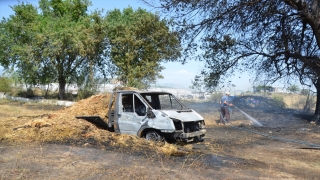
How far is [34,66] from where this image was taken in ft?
91.5

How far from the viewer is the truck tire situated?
898 cm

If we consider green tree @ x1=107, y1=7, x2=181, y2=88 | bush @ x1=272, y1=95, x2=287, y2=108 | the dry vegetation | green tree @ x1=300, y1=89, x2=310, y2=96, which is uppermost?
green tree @ x1=107, y1=7, x2=181, y2=88

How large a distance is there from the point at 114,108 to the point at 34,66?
67.0 ft

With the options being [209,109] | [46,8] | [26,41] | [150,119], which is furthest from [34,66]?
[150,119]

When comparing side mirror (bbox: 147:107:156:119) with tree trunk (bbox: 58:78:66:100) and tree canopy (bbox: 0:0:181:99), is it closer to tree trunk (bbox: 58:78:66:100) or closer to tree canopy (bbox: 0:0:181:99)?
tree canopy (bbox: 0:0:181:99)

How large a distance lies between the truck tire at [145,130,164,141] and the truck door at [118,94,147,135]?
385 millimetres

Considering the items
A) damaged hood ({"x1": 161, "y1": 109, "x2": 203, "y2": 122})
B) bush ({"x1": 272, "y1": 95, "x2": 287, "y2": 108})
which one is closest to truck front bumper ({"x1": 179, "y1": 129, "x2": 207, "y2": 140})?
damaged hood ({"x1": 161, "y1": 109, "x2": 203, "y2": 122})

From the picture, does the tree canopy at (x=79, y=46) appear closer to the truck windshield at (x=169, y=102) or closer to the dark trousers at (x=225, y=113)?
the dark trousers at (x=225, y=113)

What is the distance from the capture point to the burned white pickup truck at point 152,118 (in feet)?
29.0

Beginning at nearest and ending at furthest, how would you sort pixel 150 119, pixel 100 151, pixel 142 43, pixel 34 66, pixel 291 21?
pixel 100 151 < pixel 150 119 < pixel 291 21 < pixel 142 43 < pixel 34 66

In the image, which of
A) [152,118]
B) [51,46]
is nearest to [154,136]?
[152,118]

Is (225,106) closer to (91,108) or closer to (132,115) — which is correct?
(91,108)

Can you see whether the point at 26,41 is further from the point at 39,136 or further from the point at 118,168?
the point at 118,168

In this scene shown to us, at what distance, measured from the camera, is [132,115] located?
9.60 meters
